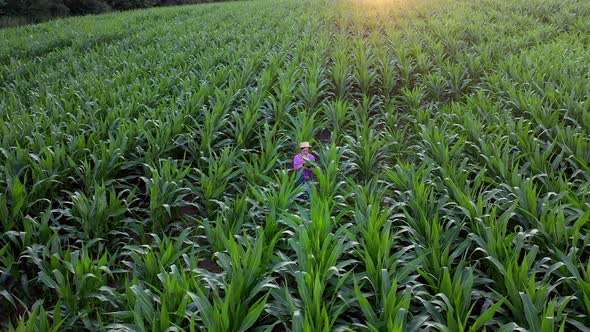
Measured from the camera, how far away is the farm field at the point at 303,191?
6.82ft

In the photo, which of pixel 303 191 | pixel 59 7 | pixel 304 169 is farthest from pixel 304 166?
pixel 59 7

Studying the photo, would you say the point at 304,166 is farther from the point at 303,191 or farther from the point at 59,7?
the point at 59,7

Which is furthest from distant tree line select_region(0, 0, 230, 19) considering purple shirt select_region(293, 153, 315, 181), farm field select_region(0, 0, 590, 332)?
purple shirt select_region(293, 153, 315, 181)

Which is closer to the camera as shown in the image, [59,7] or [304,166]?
[304,166]

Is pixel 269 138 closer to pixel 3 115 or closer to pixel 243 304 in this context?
pixel 243 304

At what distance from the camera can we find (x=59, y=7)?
2147 cm

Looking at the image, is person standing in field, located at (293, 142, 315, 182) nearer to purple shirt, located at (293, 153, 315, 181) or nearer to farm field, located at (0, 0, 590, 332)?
purple shirt, located at (293, 153, 315, 181)

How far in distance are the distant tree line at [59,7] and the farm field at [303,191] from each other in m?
15.2

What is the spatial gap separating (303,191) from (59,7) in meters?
22.9

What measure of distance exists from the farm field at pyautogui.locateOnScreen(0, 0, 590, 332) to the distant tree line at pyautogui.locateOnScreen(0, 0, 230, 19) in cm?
1523

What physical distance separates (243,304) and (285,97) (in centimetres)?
350

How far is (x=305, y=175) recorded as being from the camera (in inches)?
134

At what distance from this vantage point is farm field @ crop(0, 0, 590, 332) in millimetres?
2078

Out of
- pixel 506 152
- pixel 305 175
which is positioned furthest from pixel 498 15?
pixel 305 175
